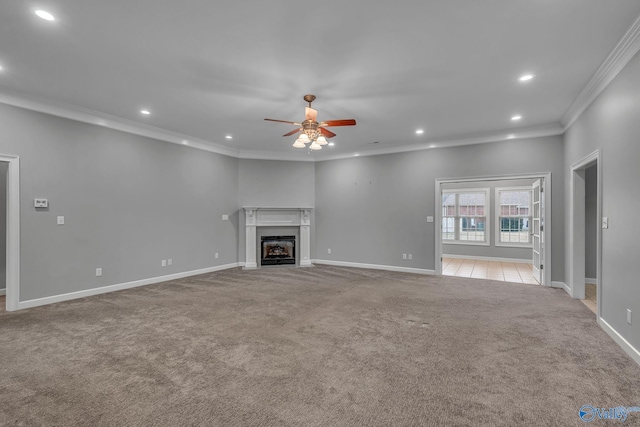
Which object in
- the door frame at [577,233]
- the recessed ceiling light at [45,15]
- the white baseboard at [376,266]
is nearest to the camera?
the recessed ceiling light at [45,15]

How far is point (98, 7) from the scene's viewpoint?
2.35 metres

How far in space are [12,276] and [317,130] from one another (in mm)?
4422

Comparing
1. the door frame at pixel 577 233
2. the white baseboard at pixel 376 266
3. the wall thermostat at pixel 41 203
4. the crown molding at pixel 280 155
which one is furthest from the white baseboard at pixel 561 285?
the wall thermostat at pixel 41 203

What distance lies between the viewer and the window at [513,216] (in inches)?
332

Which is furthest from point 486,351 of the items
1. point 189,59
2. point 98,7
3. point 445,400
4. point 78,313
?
point 78,313

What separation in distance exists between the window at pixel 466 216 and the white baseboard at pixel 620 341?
19.0 feet

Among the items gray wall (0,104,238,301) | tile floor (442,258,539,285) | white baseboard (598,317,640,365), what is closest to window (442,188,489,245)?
tile floor (442,258,539,285)

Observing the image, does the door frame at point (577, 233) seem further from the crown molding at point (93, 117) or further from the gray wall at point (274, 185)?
the crown molding at point (93, 117)

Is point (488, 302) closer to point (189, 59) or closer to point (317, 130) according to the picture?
point (317, 130)

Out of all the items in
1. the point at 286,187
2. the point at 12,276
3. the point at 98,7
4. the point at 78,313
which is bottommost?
the point at 78,313

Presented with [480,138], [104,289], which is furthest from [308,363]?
[480,138]

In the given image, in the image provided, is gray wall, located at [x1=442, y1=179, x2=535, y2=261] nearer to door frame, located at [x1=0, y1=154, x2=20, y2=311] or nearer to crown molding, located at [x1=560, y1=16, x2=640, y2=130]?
crown molding, located at [x1=560, y1=16, x2=640, y2=130]

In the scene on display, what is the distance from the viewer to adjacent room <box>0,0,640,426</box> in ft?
7.41

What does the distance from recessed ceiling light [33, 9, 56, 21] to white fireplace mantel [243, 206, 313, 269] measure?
5013 millimetres
